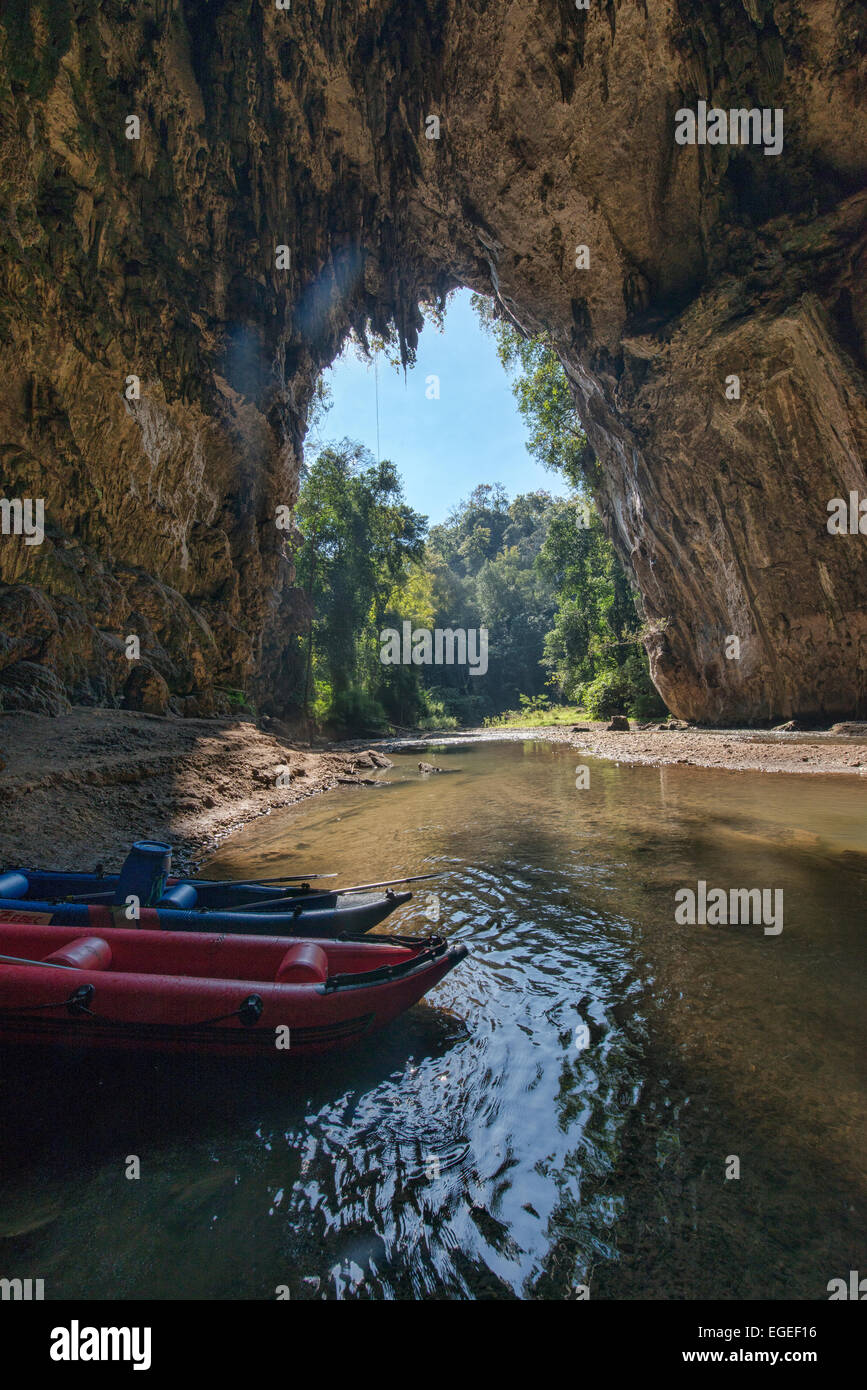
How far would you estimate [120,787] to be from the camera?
22.0 feet

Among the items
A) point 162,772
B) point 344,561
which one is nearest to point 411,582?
point 344,561

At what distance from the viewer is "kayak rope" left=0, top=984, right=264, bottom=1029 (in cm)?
233

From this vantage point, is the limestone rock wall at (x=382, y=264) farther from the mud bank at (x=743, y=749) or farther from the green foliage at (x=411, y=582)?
the green foliage at (x=411, y=582)

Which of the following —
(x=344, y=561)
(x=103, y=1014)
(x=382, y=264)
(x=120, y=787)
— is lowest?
(x=103, y=1014)

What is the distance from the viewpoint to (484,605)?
174 ft

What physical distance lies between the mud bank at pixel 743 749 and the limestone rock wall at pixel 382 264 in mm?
1625

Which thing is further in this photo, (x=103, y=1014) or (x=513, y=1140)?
(x=103, y=1014)

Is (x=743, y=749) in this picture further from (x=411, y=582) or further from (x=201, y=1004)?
(x=411, y=582)

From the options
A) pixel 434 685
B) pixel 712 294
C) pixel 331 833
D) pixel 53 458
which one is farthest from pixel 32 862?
pixel 434 685

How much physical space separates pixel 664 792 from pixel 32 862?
27.3ft

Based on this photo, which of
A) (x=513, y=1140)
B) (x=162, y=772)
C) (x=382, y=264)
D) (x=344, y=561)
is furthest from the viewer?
(x=344, y=561)

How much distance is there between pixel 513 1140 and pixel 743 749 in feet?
38.1

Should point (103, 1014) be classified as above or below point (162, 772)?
below

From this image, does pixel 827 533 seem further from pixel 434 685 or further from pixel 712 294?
pixel 434 685
